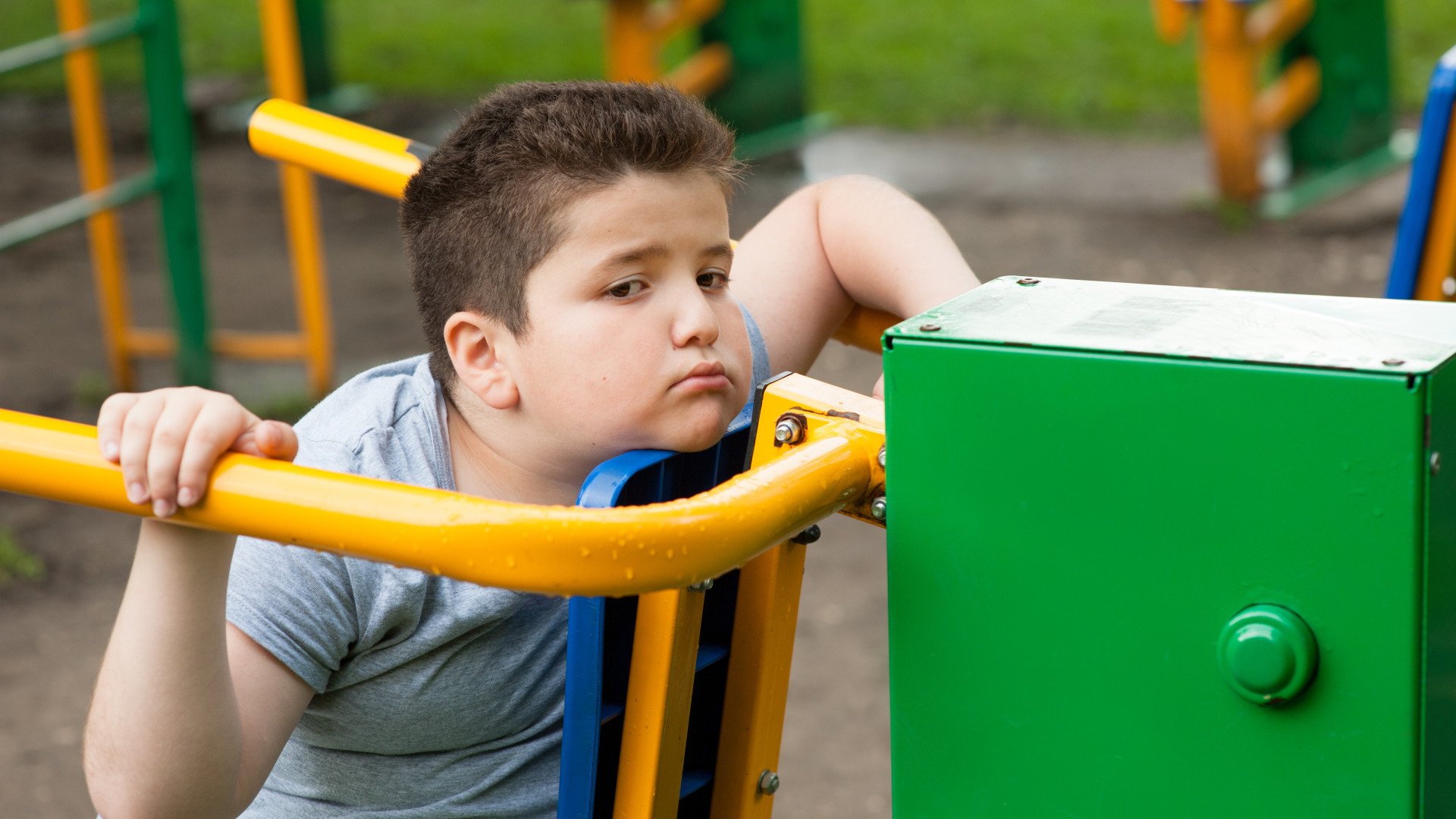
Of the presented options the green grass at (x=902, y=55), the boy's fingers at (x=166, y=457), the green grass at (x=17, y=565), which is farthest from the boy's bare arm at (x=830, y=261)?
the green grass at (x=902, y=55)

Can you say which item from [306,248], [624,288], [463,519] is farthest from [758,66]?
[463,519]

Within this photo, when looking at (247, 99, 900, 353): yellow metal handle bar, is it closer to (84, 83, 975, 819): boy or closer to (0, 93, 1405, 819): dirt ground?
(84, 83, 975, 819): boy

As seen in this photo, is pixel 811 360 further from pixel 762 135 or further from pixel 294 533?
pixel 762 135

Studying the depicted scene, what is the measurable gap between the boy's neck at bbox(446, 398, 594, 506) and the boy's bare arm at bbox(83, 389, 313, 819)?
0.27m

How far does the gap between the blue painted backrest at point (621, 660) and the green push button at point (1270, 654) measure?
1.33 ft

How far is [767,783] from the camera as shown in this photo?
127cm

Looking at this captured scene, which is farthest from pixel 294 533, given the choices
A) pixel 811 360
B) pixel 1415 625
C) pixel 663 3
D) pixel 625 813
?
pixel 663 3

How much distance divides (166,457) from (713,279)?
0.48m

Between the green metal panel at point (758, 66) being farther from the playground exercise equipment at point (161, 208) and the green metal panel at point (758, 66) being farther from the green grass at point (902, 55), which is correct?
the playground exercise equipment at point (161, 208)

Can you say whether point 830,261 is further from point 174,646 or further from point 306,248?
point 306,248

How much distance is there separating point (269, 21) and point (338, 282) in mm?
1343

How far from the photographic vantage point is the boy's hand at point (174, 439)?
3.18 feet

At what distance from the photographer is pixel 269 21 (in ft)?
12.6

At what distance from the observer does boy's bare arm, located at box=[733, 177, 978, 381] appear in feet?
5.18
